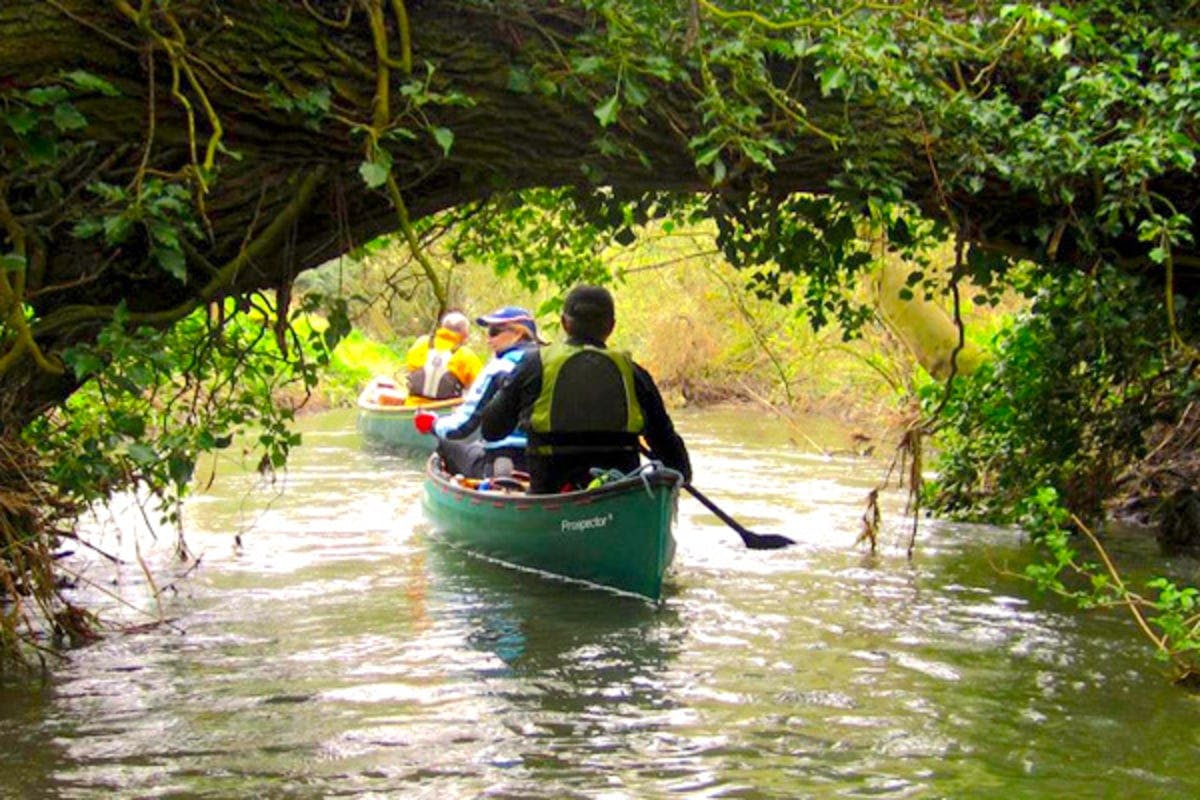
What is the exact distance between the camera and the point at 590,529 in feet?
31.6

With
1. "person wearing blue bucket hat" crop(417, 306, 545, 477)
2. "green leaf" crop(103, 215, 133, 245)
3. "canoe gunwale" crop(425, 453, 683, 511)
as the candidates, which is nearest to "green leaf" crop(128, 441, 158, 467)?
"green leaf" crop(103, 215, 133, 245)

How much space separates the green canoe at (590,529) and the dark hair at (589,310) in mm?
969

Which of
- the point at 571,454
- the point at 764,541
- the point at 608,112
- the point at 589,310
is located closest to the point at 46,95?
the point at 608,112

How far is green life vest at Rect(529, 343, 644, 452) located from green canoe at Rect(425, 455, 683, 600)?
456 millimetres

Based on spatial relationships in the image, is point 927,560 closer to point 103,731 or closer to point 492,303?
point 103,731

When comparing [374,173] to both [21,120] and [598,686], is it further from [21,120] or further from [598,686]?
[598,686]

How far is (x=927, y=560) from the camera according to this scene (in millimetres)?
11422

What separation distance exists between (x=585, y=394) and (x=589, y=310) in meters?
0.51

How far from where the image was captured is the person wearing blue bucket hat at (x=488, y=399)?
10.9m

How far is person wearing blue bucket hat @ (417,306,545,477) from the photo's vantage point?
1092cm

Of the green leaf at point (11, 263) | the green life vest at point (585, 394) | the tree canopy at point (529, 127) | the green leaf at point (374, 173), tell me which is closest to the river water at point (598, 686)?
the green life vest at point (585, 394)

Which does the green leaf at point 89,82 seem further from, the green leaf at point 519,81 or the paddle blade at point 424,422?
the paddle blade at point 424,422

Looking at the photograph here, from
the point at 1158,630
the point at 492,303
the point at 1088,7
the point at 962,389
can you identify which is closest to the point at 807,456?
the point at 962,389

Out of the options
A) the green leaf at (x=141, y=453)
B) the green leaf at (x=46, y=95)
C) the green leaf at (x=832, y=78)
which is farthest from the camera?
the green leaf at (x=832, y=78)
